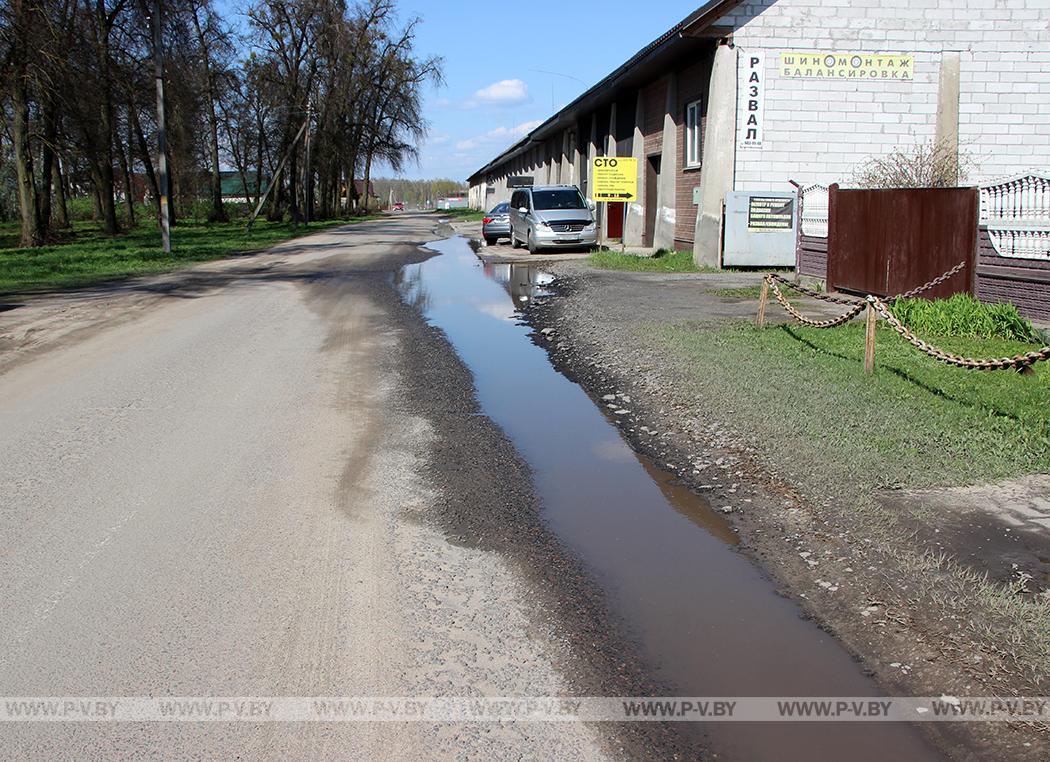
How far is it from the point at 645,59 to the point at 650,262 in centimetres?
544

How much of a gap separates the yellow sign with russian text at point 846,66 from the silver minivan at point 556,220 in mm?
9139

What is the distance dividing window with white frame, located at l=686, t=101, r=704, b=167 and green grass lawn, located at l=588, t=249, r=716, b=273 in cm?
241

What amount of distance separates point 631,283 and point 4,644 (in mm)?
16276

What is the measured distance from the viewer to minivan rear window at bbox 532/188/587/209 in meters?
30.8

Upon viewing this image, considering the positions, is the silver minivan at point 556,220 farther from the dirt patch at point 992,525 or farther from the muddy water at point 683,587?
the dirt patch at point 992,525

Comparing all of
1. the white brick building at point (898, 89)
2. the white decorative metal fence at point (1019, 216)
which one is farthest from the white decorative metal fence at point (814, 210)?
the white decorative metal fence at point (1019, 216)

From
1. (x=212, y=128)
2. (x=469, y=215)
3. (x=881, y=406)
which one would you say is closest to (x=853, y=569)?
(x=881, y=406)

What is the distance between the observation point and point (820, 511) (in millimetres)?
5609

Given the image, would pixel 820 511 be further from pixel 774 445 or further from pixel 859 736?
pixel 859 736

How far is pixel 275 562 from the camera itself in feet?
16.4

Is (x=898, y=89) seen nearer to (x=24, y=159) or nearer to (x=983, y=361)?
(x=983, y=361)

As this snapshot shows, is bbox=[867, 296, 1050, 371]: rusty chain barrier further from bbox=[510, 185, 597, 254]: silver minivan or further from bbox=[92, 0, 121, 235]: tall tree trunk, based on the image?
bbox=[92, 0, 121, 235]: tall tree trunk

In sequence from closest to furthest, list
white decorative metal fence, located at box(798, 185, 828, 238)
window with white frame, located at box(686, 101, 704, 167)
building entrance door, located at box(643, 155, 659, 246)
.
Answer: white decorative metal fence, located at box(798, 185, 828, 238) → window with white frame, located at box(686, 101, 704, 167) → building entrance door, located at box(643, 155, 659, 246)
